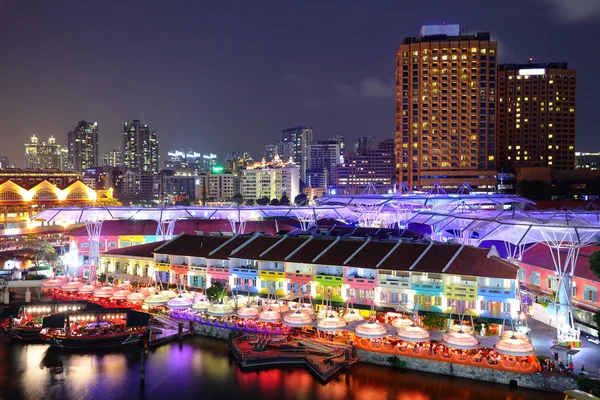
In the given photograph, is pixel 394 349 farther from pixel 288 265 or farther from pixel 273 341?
pixel 288 265

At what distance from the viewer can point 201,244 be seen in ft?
125

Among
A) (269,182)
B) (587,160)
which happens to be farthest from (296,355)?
(587,160)

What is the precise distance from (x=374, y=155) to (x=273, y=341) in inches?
5434

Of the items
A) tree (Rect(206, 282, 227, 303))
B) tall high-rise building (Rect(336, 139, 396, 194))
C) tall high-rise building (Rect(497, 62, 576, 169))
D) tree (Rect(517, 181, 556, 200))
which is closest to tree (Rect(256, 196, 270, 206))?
tall high-rise building (Rect(336, 139, 396, 194))

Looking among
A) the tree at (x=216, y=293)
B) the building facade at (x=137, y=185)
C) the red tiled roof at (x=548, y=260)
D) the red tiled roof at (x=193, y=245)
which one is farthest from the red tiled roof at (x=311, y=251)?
the building facade at (x=137, y=185)

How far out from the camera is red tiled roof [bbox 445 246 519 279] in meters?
27.2

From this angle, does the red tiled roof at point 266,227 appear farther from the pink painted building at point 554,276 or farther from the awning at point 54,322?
Answer: the pink painted building at point 554,276

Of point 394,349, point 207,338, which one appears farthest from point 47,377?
point 394,349

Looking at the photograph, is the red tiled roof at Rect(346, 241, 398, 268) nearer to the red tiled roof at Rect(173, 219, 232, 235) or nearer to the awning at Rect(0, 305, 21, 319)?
the awning at Rect(0, 305, 21, 319)

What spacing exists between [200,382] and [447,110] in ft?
271

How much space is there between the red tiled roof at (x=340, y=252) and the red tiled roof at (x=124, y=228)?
23.1 metres

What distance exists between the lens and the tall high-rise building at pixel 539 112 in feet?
384

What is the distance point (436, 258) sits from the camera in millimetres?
29812

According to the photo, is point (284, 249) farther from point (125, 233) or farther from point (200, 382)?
point (125, 233)
